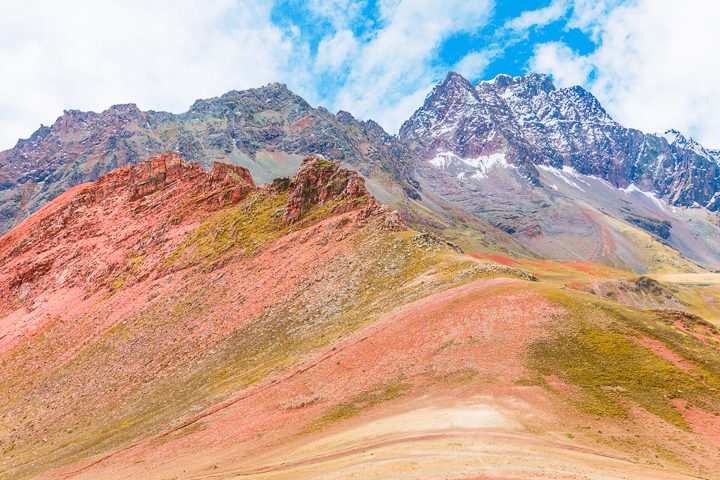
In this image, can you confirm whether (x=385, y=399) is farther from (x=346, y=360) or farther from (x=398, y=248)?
(x=398, y=248)

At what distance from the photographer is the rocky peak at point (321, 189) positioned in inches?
3878

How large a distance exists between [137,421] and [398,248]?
4471cm

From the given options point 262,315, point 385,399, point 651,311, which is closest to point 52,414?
point 262,315

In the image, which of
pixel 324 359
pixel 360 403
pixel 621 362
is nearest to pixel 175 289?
pixel 324 359

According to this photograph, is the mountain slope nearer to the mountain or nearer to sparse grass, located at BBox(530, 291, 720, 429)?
the mountain

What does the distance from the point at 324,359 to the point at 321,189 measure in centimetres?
5433

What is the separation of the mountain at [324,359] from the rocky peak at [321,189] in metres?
0.42

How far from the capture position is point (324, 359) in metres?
53.8

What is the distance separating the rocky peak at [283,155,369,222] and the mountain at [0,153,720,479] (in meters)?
0.42

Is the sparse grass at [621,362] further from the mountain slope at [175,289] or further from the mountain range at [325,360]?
the mountain slope at [175,289]

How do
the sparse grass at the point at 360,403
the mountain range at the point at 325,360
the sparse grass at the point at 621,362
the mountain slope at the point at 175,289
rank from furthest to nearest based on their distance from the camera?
the mountain slope at the point at 175,289
the sparse grass at the point at 360,403
the sparse grass at the point at 621,362
the mountain range at the point at 325,360

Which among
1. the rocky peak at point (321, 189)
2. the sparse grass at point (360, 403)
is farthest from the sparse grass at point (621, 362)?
the rocky peak at point (321, 189)

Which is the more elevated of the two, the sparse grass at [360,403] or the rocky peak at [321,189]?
the rocky peak at [321,189]

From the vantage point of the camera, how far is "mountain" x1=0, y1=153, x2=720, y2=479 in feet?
110
